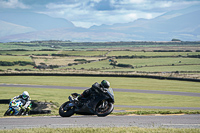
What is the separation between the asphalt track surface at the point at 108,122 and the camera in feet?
42.3

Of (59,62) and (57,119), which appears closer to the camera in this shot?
(57,119)

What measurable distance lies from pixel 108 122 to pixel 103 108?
95 cm

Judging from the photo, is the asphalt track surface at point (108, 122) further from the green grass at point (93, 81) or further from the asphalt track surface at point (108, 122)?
the green grass at point (93, 81)

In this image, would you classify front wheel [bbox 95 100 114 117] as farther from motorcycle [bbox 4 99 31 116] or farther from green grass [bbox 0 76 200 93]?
green grass [bbox 0 76 200 93]

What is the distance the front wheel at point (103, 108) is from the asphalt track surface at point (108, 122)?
253 mm

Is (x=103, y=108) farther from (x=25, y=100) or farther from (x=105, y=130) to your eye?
(x=25, y=100)

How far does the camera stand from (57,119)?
14.4m

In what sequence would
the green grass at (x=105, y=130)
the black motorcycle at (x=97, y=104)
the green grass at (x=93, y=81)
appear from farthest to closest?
the green grass at (x=93, y=81) → the black motorcycle at (x=97, y=104) → the green grass at (x=105, y=130)

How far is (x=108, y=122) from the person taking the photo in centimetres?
1350

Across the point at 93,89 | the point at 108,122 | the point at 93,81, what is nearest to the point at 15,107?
the point at 93,89

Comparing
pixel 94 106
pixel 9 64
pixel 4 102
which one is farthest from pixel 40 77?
pixel 94 106

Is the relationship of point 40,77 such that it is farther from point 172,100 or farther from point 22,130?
point 22,130

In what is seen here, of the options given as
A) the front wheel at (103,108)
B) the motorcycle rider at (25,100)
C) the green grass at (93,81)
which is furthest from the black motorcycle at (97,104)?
the green grass at (93,81)

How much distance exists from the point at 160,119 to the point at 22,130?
21.2ft
